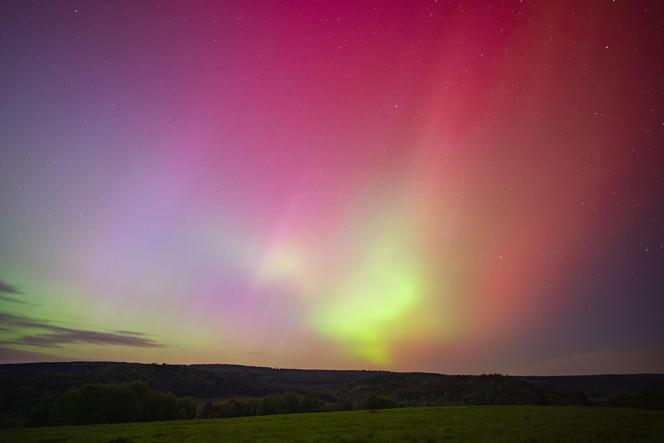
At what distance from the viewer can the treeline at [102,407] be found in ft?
183

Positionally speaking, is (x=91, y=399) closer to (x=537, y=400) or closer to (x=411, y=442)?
(x=411, y=442)

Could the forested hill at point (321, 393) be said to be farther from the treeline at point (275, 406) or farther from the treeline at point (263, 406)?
the treeline at point (263, 406)

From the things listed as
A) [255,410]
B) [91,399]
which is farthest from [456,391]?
[91,399]

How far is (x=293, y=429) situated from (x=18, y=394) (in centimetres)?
8339

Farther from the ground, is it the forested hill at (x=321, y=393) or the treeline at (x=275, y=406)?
the forested hill at (x=321, y=393)

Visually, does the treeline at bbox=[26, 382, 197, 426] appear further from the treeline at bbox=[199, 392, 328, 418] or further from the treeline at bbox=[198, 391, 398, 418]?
the treeline at bbox=[198, 391, 398, 418]

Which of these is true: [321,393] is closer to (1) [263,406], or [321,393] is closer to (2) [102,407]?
(1) [263,406]

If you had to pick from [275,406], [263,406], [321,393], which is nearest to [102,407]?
[263,406]

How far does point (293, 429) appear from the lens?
34125 millimetres

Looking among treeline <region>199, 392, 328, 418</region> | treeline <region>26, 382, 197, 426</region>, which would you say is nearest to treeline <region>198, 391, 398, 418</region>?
treeline <region>199, 392, 328, 418</region>

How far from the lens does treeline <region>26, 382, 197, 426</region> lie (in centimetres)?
5586

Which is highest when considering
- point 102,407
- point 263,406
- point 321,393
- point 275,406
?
point 321,393

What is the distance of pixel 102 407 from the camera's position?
5847 centimetres

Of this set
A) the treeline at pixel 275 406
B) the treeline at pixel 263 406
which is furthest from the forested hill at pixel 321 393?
the treeline at pixel 263 406
